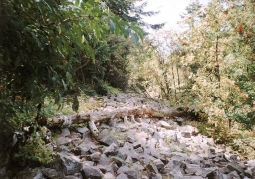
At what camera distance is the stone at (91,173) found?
3228 millimetres

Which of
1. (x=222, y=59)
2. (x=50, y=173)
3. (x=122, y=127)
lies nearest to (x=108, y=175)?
(x=50, y=173)

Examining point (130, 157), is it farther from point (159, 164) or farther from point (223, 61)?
point (223, 61)

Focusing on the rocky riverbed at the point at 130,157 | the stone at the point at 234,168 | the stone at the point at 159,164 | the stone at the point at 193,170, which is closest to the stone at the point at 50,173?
the rocky riverbed at the point at 130,157

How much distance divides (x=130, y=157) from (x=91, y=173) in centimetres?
120

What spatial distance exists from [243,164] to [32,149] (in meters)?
4.99

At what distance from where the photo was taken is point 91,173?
10.7ft

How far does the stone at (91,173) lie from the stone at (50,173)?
42cm

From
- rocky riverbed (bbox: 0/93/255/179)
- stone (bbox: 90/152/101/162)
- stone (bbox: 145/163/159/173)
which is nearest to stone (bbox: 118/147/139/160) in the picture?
rocky riverbed (bbox: 0/93/255/179)

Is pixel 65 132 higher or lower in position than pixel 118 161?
higher

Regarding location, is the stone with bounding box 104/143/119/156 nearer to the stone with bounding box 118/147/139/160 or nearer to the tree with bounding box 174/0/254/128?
the stone with bounding box 118/147/139/160

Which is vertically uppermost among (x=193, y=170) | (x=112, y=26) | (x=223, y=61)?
(x=112, y=26)

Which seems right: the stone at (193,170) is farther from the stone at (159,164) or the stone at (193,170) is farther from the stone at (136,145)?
the stone at (136,145)

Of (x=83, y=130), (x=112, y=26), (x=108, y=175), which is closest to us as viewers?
(x=112, y=26)

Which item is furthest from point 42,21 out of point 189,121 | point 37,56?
point 189,121
